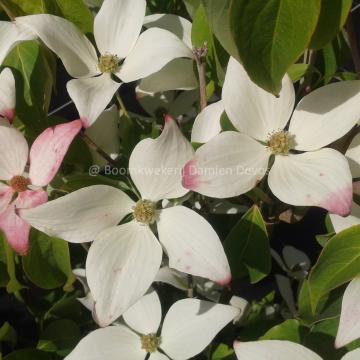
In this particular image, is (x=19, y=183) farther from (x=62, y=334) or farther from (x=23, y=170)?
(x=62, y=334)

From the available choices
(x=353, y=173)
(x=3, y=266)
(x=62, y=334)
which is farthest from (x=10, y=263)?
(x=353, y=173)

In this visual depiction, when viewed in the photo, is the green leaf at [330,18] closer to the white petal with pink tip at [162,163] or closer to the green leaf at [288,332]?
the white petal with pink tip at [162,163]

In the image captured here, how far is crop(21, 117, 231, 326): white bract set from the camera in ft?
1.48

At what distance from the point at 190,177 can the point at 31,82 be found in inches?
8.1

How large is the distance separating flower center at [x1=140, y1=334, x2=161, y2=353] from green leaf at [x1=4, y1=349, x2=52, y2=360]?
0.47 ft

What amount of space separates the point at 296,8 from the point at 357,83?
4.8 inches

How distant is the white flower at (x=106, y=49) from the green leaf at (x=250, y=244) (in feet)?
0.59

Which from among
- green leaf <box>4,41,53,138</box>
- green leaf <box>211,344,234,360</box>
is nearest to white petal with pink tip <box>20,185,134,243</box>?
green leaf <box>4,41,53,138</box>

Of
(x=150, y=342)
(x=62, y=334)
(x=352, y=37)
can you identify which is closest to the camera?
(x=352, y=37)

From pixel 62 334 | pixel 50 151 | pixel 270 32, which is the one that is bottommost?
pixel 62 334

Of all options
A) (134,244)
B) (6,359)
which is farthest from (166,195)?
(6,359)

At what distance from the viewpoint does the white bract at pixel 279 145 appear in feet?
1.42

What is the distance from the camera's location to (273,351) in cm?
46

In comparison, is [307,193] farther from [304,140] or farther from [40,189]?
[40,189]
